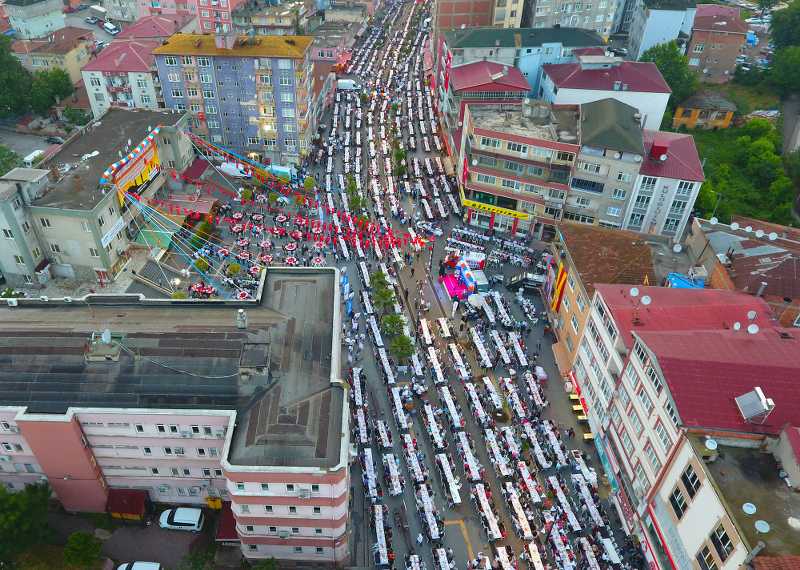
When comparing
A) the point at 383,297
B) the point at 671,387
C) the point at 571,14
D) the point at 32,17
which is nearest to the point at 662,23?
the point at 571,14

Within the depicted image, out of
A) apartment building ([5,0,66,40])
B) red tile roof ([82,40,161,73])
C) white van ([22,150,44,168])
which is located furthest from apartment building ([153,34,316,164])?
apartment building ([5,0,66,40])

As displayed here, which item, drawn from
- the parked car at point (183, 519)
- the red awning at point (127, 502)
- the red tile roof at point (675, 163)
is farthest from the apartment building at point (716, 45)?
the red awning at point (127, 502)

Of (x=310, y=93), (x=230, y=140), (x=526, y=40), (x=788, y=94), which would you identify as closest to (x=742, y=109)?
(x=788, y=94)

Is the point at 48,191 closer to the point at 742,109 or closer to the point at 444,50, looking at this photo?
the point at 444,50

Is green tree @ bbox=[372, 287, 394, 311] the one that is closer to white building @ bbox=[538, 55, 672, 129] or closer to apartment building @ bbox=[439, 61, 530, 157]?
apartment building @ bbox=[439, 61, 530, 157]

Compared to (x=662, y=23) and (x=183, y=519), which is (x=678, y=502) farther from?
(x=662, y=23)

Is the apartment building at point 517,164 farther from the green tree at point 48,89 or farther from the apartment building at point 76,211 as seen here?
the green tree at point 48,89
